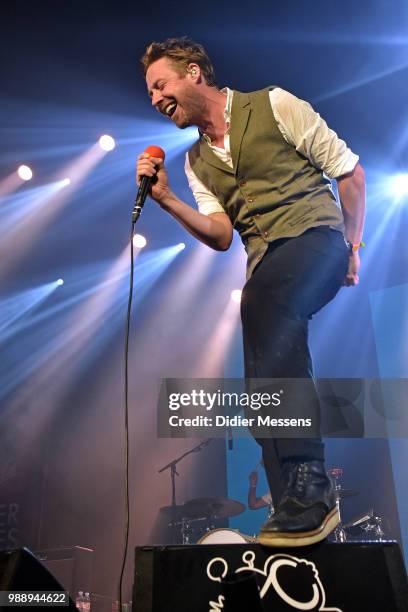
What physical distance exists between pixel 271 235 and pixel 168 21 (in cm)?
302

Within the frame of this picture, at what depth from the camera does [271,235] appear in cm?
157

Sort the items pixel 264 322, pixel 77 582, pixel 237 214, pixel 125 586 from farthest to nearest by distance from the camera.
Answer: pixel 125 586 < pixel 77 582 < pixel 237 214 < pixel 264 322

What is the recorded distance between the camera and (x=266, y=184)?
1.62m

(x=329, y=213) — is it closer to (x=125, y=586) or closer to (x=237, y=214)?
(x=237, y=214)

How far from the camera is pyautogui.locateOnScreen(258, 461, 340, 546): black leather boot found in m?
1.15

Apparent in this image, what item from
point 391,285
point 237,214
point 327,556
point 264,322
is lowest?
point 327,556

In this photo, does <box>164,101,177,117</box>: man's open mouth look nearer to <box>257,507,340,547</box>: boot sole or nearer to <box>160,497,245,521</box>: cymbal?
<box>257,507,340,547</box>: boot sole

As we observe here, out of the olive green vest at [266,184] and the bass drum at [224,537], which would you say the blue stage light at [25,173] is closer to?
the bass drum at [224,537]

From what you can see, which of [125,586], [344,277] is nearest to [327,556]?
[344,277]

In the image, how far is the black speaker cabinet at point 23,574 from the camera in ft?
3.31

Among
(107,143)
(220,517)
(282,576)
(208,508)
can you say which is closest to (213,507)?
(208,508)

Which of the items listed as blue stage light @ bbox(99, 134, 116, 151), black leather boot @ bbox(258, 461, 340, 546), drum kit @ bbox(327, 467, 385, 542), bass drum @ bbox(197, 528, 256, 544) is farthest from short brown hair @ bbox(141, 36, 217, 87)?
drum kit @ bbox(327, 467, 385, 542)

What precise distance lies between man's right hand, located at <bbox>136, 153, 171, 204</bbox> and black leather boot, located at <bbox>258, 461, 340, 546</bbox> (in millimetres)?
884

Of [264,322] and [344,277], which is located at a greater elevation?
[344,277]
